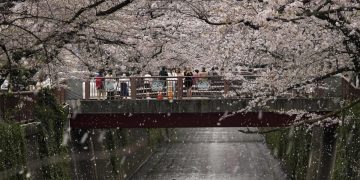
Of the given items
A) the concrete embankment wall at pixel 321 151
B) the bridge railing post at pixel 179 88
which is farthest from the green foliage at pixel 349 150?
the bridge railing post at pixel 179 88

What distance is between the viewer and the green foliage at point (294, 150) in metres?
27.6

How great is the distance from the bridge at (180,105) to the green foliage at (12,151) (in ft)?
17.1

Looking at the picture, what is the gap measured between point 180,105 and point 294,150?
10785 mm

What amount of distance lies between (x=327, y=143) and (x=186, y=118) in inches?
233

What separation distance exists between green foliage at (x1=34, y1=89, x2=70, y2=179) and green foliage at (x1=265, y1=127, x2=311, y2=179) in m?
9.18

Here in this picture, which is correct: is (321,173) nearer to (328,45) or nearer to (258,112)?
(258,112)

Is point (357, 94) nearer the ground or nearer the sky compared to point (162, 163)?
nearer the sky

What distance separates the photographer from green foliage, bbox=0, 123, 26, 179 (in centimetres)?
1626

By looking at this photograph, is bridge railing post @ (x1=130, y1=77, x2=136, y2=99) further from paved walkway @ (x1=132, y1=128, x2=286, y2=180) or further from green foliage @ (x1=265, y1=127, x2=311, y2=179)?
paved walkway @ (x1=132, y1=128, x2=286, y2=180)

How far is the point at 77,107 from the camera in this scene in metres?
23.6

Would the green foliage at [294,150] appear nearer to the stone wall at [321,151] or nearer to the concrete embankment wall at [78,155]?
the stone wall at [321,151]

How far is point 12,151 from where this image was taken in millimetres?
16828

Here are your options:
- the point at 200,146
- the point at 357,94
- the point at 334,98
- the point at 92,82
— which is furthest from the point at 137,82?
the point at 200,146

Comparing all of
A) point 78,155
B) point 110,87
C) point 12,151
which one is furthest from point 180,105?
point 12,151
